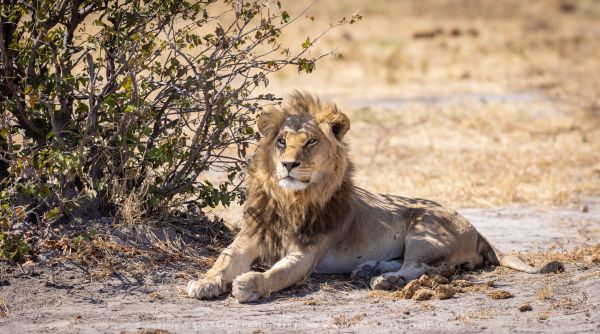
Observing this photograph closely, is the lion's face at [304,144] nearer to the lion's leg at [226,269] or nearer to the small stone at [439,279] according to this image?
the lion's leg at [226,269]

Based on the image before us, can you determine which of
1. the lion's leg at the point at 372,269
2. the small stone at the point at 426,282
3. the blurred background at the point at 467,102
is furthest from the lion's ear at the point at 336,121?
the small stone at the point at 426,282

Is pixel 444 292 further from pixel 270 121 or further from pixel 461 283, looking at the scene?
pixel 270 121

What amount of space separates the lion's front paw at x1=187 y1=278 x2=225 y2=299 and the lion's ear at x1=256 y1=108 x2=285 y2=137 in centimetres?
111

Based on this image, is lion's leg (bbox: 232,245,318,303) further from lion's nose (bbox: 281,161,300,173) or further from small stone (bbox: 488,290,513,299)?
small stone (bbox: 488,290,513,299)

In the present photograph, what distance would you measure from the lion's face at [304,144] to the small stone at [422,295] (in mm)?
1006

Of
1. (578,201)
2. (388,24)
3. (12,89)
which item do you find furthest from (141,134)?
(388,24)

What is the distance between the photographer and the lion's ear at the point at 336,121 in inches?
260

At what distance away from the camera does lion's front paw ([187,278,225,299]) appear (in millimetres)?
6074

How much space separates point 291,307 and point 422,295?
0.82 meters

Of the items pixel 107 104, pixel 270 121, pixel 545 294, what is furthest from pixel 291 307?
pixel 107 104

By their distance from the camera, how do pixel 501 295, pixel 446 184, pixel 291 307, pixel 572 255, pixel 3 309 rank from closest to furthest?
pixel 3 309 → pixel 291 307 → pixel 501 295 → pixel 572 255 → pixel 446 184

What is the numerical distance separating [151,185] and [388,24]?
2954 cm

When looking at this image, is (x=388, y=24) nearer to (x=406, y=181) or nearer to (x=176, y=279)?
(x=406, y=181)

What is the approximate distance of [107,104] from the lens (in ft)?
22.1
